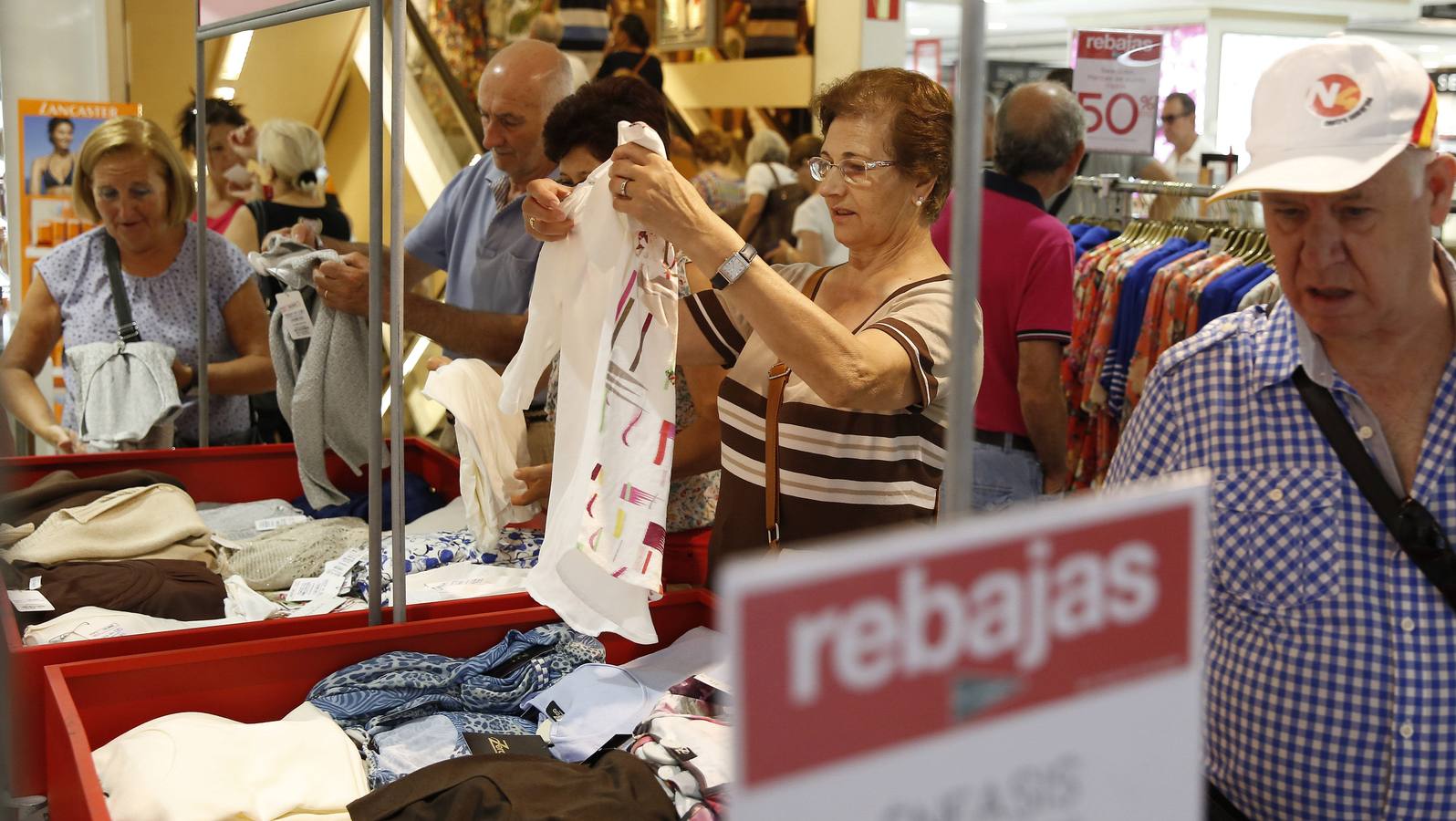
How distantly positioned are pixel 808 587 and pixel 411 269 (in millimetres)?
3453

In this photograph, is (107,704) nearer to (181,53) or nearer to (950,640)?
(950,640)

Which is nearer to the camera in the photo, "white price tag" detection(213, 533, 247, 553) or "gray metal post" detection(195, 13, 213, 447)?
"white price tag" detection(213, 533, 247, 553)

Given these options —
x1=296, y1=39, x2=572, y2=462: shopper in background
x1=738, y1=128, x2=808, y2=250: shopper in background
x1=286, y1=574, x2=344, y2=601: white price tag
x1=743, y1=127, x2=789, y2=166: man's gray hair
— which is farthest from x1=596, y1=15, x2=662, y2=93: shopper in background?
x1=286, y1=574, x2=344, y2=601: white price tag

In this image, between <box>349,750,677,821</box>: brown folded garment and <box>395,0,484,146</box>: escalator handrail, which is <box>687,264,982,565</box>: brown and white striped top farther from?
<box>395,0,484,146</box>: escalator handrail

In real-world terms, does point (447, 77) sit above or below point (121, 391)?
above

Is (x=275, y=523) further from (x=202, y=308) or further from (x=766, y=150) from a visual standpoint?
(x=766, y=150)

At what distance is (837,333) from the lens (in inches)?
80.6

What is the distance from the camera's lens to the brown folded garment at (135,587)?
104 inches

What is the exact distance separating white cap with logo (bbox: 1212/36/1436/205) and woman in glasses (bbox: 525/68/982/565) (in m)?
0.71

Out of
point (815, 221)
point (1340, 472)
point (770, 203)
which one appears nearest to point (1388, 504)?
point (1340, 472)

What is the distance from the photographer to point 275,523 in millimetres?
3352

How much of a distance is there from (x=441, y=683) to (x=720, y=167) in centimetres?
664

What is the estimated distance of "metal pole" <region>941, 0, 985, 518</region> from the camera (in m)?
0.99

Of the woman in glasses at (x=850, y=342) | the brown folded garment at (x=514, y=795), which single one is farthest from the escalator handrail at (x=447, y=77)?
the brown folded garment at (x=514, y=795)
